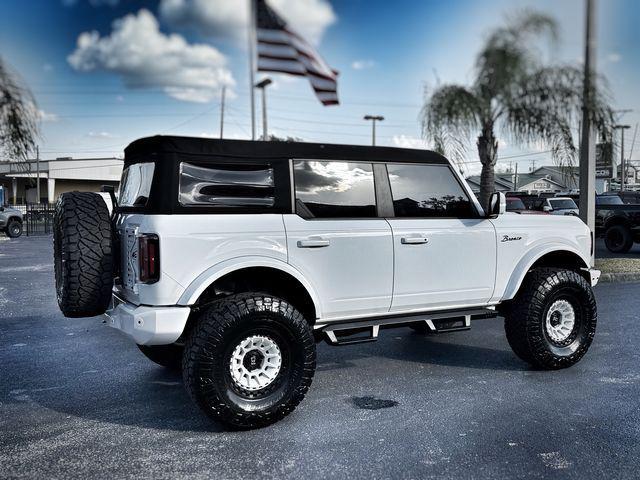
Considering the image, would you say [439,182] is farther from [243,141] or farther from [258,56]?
[258,56]

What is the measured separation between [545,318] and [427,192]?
1542mm

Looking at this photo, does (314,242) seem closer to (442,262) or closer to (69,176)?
(442,262)

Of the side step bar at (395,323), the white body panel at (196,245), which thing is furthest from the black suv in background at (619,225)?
the white body panel at (196,245)

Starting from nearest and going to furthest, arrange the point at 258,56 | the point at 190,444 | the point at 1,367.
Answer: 1. the point at 190,444
2. the point at 1,367
3. the point at 258,56

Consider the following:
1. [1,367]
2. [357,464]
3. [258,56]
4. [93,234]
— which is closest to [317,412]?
[357,464]

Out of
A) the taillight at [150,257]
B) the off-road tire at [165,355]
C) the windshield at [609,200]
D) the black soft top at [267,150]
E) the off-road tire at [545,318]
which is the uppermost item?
the black soft top at [267,150]

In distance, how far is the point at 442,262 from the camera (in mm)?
4824

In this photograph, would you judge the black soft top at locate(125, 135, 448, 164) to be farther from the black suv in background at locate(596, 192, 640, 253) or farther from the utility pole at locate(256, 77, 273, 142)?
the utility pole at locate(256, 77, 273, 142)

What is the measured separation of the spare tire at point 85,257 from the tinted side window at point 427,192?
7.21 ft

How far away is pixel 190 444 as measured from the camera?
12.3 ft

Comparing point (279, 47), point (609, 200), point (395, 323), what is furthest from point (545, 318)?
point (609, 200)

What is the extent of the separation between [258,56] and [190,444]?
8.50 m

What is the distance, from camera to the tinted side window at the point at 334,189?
4445 mm

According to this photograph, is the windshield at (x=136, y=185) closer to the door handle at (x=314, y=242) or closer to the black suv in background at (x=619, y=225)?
the door handle at (x=314, y=242)
